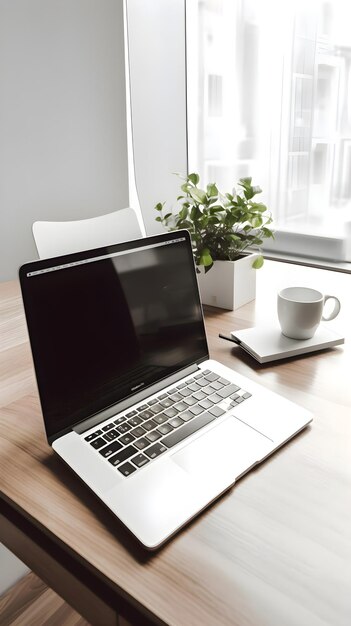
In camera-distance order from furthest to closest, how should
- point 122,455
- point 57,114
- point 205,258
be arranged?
point 57,114 → point 205,258 → point 122,455

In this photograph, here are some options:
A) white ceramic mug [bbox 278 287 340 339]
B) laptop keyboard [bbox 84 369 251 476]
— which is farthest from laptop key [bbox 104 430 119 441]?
white ceramic mug [bbox 278 287 340 339]

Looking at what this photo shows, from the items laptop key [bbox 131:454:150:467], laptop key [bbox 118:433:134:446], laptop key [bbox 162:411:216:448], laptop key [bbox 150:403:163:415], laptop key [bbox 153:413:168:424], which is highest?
laptop key [bbox 150:403:163:415]

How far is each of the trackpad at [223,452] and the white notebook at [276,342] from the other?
0.24 meters

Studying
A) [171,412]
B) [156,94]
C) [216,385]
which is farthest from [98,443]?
[156,94]

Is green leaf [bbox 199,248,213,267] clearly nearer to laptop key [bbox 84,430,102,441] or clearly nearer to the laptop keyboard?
the laptop keyboard

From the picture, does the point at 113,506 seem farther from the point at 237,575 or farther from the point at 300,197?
the point at 300,197

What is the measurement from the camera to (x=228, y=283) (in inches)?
46.6

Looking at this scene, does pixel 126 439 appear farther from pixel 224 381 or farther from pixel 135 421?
pixel 224 381

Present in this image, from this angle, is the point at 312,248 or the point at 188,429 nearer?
the point at 188,429

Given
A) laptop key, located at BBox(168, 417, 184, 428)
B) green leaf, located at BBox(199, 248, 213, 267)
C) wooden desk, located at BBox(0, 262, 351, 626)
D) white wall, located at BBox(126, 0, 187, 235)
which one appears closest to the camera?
wooden desk, located at BBox(0, 262, 351, 626)

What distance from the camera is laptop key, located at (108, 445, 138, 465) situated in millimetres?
623

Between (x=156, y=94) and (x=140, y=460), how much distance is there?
2.21 m

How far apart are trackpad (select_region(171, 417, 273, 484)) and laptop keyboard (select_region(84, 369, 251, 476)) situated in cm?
2

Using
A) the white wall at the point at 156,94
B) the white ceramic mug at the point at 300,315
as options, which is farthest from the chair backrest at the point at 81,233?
the white wall at the point at 156,94
